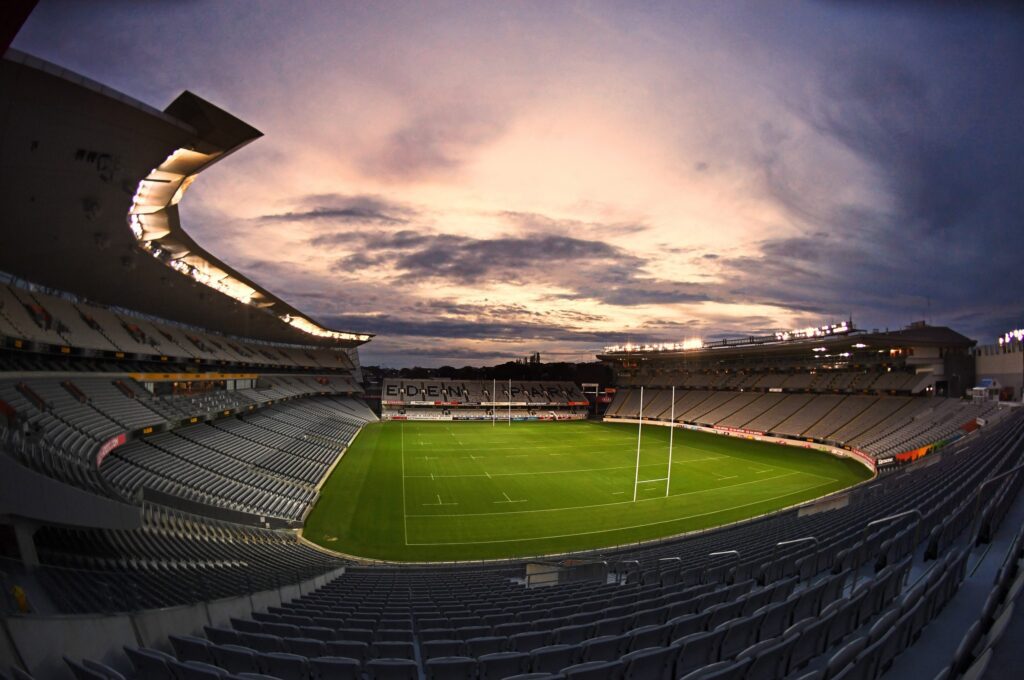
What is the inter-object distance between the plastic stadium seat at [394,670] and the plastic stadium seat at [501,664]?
71 centimetres

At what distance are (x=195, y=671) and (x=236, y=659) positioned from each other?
36.0 inches

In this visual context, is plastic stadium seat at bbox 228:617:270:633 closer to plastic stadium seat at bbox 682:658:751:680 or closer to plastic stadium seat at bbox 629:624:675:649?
plastic stadium seat at bbox 629:624:675:649

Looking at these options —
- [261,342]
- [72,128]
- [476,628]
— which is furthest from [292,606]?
[261,342]

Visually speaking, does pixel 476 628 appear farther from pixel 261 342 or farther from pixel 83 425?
pixel 261 342

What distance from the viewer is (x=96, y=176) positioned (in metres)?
11.7

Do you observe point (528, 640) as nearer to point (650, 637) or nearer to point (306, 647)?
point (650, 637)

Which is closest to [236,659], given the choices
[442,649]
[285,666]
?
[285,666]


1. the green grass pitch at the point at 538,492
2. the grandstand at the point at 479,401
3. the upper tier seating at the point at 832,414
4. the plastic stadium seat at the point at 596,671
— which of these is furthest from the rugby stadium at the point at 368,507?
the grandstand at the point at 479,401

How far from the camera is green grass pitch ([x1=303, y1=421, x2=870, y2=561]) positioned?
22562 mm

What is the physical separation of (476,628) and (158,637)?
15.2ft

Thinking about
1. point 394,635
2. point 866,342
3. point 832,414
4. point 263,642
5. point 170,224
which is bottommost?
point 832,414

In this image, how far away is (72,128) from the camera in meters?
9.45

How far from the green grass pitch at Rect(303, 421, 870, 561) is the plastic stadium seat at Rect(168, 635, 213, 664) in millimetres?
15182

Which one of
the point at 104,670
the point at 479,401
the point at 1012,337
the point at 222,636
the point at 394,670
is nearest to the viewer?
the point at 104,670
